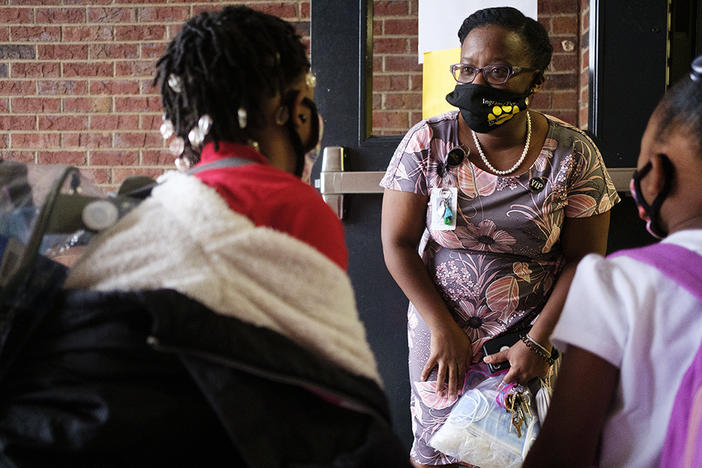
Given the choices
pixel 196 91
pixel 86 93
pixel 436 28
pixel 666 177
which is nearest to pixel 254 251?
pixel 196 91

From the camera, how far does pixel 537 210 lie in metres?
1.56

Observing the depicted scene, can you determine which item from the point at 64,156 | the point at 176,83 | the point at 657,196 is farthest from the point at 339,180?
the point at 64,156

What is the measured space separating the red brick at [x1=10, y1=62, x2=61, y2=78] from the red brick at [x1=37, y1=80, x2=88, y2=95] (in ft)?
0.13

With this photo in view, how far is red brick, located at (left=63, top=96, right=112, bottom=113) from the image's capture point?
365cm

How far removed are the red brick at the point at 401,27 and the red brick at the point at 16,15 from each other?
2.07m

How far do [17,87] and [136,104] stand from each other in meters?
0.67

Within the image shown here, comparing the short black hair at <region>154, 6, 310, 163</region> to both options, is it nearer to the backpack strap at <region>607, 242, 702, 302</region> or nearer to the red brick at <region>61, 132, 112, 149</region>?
the backpack strap at <region>607, 242, 702, 302</region>

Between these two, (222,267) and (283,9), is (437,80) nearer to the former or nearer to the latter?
(222,267)

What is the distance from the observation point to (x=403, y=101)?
2.69 meters

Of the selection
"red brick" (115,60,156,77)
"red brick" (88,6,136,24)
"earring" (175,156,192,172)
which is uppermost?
"red brick" (88,6,136,24)

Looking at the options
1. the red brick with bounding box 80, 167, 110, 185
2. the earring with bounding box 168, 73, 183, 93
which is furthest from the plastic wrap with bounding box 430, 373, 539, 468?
the red brick with bounding box 80, 167, 110, 185

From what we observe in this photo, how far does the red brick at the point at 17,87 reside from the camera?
12.1ft

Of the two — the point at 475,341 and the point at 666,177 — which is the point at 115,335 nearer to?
the point at 666,177

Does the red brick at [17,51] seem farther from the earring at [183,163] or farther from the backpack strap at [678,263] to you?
the backpack strap at [678,263]
